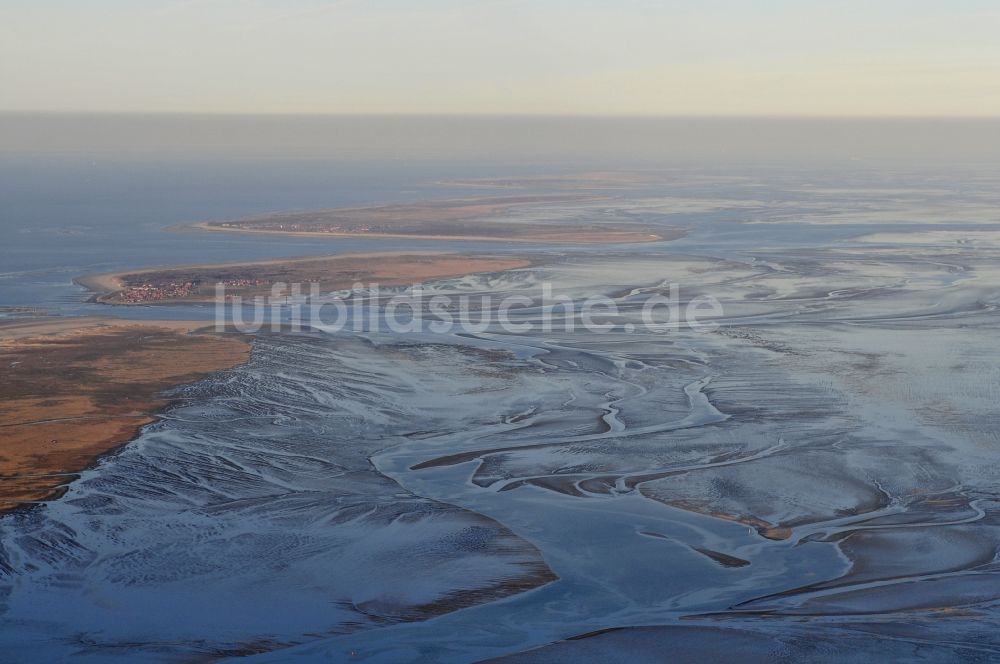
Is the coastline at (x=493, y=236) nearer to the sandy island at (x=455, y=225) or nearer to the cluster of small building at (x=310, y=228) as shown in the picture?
the sandy island at (x=455, y=225)

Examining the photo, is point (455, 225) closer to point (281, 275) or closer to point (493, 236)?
point (493, 236)

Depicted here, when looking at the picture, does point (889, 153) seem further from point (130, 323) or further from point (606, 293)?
point (130, 323)

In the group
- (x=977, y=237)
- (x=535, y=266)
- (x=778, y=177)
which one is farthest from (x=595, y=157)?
(x=535, y=266)

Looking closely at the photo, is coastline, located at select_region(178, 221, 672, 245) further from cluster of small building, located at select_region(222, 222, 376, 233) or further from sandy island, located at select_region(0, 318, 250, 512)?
sandy island, located at select_region(0, 318, 250, 512)

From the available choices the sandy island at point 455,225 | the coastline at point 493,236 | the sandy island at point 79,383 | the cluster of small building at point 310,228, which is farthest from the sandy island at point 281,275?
the cluster of small building at point 310,228

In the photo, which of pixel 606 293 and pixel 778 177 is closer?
pixel 606 293

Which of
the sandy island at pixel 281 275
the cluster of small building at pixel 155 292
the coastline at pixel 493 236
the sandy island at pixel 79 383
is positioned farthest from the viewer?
the coastline at pixel 493 236
